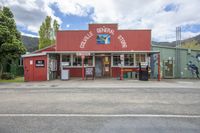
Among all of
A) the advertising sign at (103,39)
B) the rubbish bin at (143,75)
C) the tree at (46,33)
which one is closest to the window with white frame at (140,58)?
the advertising sign at (103,39)

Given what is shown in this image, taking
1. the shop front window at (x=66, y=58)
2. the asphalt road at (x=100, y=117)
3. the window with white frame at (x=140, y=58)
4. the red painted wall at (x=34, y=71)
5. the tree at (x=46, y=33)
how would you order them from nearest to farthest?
1. the asphalt road at (x=100, y=117)
2. the red painted wall at (x=34, y=71)
3. the window with white frame at (x=140, y=58)
4. the shop front window at (x=66, y=58)
5. the tree at (x=46, y=33)

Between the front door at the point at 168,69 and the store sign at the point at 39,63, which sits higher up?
the store sign at the point at 39,63

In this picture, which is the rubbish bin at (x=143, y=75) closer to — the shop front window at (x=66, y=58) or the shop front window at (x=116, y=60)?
the shop front window at (x=116, y=60)

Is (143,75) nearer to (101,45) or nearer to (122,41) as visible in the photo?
(122,41)

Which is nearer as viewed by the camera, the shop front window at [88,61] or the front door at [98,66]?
the shop front window at [88,61]

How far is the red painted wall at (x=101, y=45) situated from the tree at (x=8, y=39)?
4313 mm

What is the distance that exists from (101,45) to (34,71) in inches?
301

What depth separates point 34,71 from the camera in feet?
60.5

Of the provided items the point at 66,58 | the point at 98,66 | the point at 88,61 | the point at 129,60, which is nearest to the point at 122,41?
the point at 129,60

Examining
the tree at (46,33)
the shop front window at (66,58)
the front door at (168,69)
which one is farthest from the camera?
the tree at (46,33)

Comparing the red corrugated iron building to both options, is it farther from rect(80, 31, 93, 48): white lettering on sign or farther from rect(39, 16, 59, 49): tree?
rect(39, 16, 59, 49): tree

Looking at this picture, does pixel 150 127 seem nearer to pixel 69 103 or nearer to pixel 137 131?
pixel 137 131

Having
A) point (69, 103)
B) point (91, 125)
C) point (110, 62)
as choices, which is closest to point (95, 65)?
point (110, 62)

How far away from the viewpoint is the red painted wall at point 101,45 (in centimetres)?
2164
